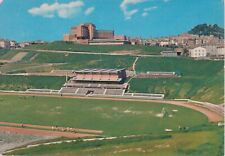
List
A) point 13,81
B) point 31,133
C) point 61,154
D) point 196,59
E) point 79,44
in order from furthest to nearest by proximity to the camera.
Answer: point 79,44, point 196,59, point 13,81, point 31,133, point 61,154

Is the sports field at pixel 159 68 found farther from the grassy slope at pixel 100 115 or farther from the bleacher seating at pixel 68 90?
the grassy slope at pixel 100 115

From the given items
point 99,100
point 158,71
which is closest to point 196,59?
point 158,71

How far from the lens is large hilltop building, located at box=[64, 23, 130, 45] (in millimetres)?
34094

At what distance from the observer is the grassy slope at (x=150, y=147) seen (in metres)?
10.2

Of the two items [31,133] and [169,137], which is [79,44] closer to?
[31,133]

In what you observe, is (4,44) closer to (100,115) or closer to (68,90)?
(68,90)

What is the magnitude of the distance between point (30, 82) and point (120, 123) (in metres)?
10.5

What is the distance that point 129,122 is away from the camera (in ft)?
50.4

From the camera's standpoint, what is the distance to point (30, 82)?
80.2 feet

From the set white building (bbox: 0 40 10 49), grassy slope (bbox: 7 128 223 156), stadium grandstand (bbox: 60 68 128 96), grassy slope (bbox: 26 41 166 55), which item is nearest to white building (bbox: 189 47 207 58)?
grassy slope (bbox: 26 41 166 55)

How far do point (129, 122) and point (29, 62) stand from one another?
15932 mm

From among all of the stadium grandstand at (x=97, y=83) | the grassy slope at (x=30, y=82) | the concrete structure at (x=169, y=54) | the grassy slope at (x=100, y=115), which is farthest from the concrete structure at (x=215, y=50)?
the grassy slope at (x=100, y=115)

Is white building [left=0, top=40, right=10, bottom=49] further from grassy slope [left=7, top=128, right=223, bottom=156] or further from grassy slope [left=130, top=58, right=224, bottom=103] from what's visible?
grassy slope [left=7, top=128, right=223, bottom=156]

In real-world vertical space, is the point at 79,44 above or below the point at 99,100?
above
